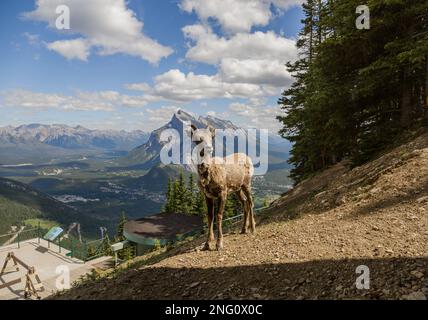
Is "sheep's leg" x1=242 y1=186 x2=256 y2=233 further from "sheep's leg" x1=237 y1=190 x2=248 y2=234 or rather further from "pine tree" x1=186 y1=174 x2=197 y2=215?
"pine tree" x1=186 y1=174 x2=197 y2=215

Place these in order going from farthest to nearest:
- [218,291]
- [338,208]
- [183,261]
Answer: [338,208], [183,261], [218,291]

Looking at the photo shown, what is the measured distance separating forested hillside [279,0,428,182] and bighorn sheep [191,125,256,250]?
869cm

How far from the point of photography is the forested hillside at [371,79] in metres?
14.7

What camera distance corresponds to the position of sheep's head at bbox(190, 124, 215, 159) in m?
7.56

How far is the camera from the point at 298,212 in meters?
11.7

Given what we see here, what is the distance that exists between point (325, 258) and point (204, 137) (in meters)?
4.24

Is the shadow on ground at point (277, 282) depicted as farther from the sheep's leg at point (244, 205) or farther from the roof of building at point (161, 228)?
the roof of building at point (161, 228)

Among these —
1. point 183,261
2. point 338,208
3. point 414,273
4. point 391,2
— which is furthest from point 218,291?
point 391,2

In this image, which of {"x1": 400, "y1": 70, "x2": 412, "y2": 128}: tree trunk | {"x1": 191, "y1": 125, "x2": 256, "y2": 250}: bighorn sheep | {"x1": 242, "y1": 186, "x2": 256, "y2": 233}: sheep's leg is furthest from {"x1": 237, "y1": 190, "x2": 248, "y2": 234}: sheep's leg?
{"x1": 400, "y1": 70, "x2": 412, "y2": 128}: tree trunk

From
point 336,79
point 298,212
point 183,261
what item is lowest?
point 183,261

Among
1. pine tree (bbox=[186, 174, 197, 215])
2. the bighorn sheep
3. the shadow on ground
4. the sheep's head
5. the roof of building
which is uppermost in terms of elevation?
the sheep's head

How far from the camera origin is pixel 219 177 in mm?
8680

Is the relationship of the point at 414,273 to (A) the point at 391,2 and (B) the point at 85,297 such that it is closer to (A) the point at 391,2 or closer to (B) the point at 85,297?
(B) the point at 85,297
